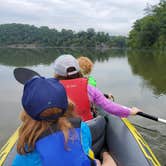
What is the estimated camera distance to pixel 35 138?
1417 millimetres

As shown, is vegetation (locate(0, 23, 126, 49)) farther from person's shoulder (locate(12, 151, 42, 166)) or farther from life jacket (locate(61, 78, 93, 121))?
person's shoulder (locate(12, 151, 42, 166))

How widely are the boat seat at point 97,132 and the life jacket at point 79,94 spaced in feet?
0.43

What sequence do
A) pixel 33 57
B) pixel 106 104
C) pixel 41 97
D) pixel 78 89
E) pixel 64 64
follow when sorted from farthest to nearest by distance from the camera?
pixel 33 57
pixel 106 104
pixel 78 89
pixel 64 64
pixel 41 97

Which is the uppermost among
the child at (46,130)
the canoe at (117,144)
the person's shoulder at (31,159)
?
the child at (46,130)

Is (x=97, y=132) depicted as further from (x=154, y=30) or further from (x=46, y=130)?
(x=154, y=30)

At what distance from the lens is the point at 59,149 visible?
146 centimetres

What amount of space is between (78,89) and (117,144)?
2.00 feet

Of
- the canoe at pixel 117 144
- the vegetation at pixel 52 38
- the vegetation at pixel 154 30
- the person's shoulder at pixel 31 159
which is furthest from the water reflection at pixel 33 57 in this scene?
the vegetation at pixel 52 38

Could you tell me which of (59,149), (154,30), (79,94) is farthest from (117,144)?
(154,30)

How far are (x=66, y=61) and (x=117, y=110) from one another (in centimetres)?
63

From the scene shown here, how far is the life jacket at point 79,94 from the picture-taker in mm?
2578

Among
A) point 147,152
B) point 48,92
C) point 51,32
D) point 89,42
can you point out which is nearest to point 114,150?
point 147,152

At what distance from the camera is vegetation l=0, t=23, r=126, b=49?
7756 centimetres

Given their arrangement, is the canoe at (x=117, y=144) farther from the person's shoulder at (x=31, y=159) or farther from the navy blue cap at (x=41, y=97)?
the navy blue cap at (x=41, y=97)
